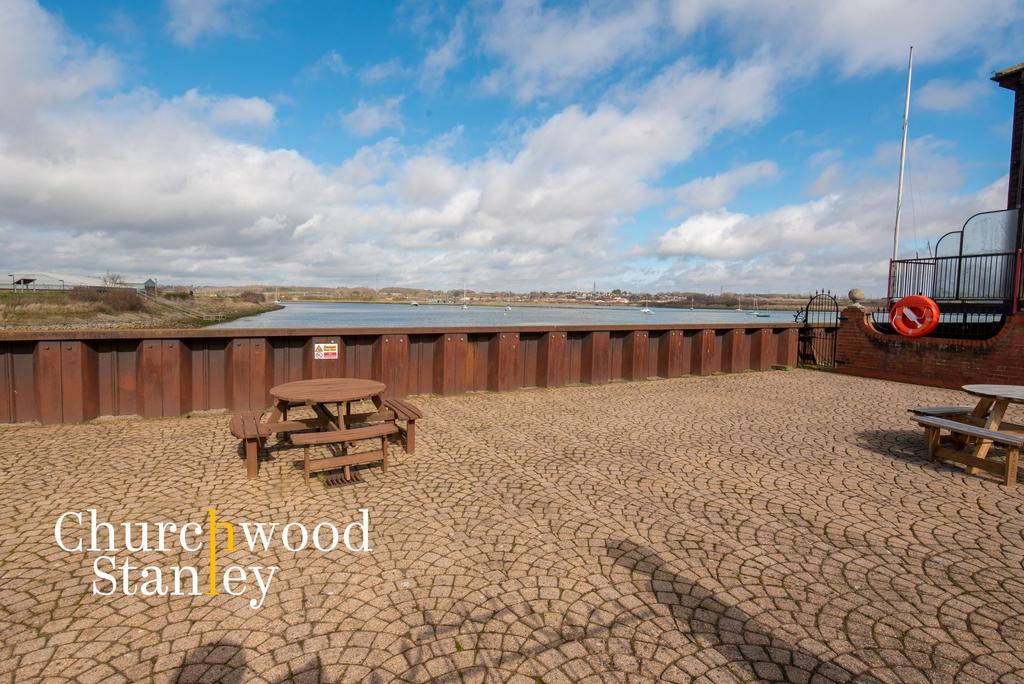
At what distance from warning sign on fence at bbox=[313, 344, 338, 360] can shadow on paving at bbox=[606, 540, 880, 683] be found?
6.23m

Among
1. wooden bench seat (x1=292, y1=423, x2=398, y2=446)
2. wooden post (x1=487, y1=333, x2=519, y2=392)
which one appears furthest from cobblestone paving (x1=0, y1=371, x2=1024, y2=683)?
wooden post (x1=487, y1=333, x2=519, y2=392)

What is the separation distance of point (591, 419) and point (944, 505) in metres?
4.10

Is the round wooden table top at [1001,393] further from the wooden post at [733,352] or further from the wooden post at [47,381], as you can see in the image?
the wooden post at [47,381]

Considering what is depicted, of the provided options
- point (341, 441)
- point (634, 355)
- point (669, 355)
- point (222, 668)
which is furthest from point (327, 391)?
point (669, 355)

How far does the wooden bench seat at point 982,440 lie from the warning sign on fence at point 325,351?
783 centimetres

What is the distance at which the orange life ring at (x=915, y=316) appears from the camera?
10883 millimetres

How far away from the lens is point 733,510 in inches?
170

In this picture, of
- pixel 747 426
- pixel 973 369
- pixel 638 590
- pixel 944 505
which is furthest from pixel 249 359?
pixel 973 369

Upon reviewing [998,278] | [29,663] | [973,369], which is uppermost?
[998,278]

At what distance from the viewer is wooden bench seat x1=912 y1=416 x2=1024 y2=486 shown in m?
4.89

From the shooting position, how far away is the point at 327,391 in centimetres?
553

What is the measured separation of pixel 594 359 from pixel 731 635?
27.1 feet

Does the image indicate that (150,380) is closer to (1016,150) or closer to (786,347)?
(786,347)

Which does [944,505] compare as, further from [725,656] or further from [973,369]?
[973,369]
